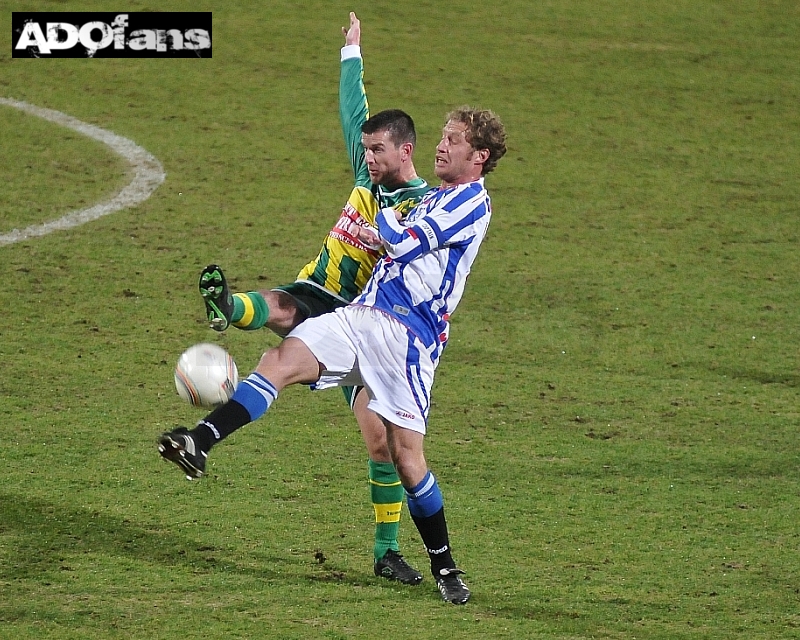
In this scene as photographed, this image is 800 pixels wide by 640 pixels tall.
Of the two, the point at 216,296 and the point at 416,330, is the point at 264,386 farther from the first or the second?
the point at 416,330

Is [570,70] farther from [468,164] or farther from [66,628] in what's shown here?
[66,628]

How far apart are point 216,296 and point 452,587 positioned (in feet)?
4.62

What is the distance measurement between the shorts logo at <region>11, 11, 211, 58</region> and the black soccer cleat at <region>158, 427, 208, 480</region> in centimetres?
924

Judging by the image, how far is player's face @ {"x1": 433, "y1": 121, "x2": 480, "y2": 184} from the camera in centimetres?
489

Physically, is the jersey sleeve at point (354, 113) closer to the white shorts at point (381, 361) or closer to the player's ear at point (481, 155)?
the player's ear at point (481, 155)

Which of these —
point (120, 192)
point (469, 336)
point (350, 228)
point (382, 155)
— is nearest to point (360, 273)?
point (350, 228)

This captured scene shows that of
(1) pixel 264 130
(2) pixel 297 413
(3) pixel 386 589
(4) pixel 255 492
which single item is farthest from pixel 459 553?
(1) pixel 264 130

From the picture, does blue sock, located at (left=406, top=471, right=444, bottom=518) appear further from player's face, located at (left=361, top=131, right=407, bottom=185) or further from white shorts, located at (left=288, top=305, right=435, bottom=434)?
player's face, located at (left=361, top=131, right=407, bottom=185)

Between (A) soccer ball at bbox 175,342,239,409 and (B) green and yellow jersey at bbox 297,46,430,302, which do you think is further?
(B) green and yellow jersey at bbox 297,46,430,302

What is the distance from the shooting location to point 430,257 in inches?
192

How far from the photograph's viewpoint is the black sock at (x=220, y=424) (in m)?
4.44

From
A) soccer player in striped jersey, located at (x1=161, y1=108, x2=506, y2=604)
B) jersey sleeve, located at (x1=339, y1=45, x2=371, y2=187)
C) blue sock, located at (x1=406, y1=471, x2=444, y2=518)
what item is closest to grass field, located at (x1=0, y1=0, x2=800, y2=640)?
blue sock, located at (x1=406, y1=471, x2=444, y2=518)

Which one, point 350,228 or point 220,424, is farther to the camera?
point 350,228

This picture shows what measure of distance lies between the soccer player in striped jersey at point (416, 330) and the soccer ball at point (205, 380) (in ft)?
0.48
